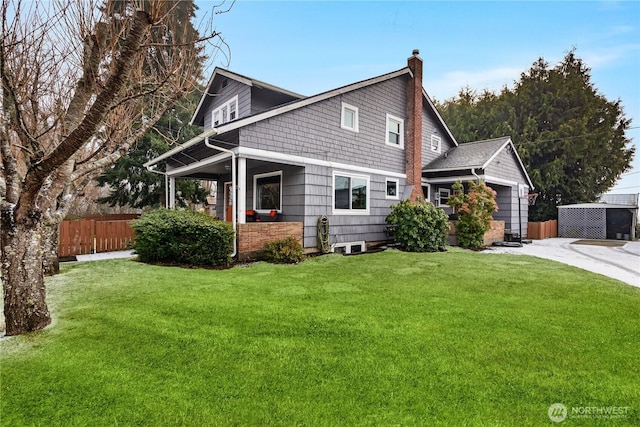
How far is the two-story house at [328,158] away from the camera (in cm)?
916

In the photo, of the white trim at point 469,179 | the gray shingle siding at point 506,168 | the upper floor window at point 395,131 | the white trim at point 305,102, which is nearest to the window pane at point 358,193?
the upper floor window at point 395,131

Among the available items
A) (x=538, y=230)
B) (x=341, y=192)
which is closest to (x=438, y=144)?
(x=538, y=230)

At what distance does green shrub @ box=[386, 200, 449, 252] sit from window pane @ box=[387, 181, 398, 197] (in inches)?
49.1

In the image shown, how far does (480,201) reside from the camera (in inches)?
488

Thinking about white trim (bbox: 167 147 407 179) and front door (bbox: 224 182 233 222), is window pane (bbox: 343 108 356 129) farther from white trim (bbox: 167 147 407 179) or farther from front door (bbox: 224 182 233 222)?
front door (bbox: 224 182 233 222)

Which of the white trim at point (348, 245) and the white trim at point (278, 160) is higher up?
the white trim at point (278, 160)

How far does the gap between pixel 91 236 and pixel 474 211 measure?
1394 cm

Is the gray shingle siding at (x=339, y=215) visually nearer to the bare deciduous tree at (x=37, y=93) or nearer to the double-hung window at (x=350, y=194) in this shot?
the double-hung window at (x=350, y=194)

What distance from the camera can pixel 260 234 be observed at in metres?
9.03

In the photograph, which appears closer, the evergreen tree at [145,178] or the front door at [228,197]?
the front door at [228,197]

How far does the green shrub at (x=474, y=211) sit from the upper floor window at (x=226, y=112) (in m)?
9.30

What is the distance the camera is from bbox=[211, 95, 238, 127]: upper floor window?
12625 millimetres

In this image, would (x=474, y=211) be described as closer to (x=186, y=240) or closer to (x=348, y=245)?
(x=348, y=245)

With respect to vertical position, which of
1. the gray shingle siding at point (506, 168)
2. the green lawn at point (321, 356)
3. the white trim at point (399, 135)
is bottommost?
the green lawn at point (321, 356)
